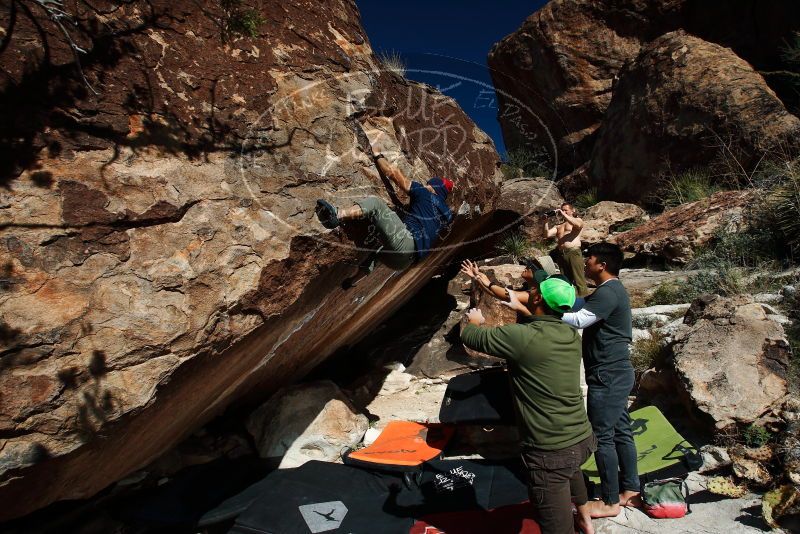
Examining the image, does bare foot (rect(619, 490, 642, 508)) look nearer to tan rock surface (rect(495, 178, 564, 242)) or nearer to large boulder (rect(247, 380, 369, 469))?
large boulder (rect(247, 380, 369, 469))

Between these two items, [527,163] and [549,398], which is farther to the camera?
[527,163]

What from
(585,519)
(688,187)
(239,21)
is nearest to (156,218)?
(239,21)

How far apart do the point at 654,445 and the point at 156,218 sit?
124 inches

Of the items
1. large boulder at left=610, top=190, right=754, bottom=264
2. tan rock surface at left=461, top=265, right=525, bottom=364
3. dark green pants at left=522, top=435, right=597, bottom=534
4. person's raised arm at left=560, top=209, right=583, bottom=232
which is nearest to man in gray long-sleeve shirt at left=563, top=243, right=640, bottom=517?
dark green pants at left=522, top=435, right=597, bottom=534

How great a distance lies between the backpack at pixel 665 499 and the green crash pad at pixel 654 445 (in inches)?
6.2

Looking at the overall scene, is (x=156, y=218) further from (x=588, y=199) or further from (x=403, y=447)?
(x=588, y=199)

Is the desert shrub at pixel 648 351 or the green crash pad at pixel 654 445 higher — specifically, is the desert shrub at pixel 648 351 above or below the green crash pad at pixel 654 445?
above

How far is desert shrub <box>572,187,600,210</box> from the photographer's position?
1055cm

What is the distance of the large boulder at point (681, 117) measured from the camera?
754 centimetres

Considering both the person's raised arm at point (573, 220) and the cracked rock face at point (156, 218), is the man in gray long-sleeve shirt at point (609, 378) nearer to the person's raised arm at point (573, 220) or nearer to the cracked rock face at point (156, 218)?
the person's raised arm at point (573, 220)

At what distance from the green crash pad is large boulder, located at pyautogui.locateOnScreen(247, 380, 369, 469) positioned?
187 cm

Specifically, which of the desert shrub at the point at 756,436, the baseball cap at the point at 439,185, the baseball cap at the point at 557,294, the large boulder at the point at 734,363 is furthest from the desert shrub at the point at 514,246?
the baseball cap at the point at 557,294

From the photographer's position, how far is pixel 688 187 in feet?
26.7

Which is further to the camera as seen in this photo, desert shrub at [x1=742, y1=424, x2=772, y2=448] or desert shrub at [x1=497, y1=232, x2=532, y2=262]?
desert shrub at [x1=497, y1=232, x2=532, y2=262]
